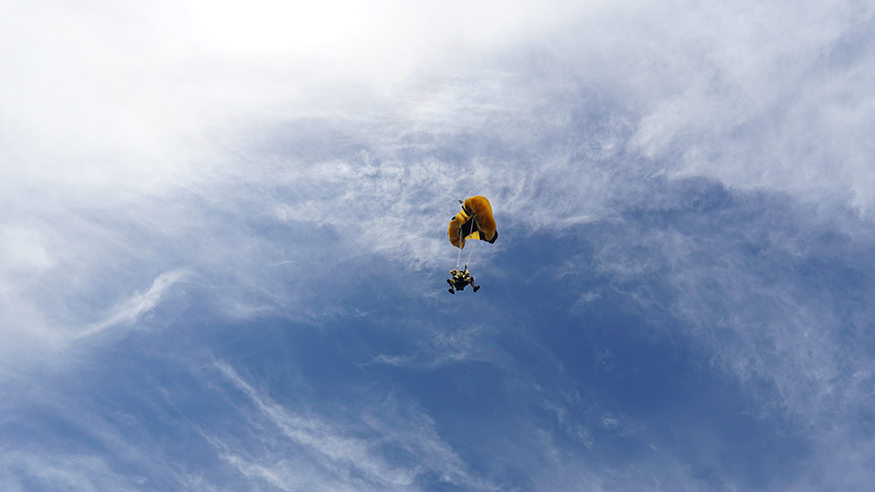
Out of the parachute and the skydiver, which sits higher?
the parachute

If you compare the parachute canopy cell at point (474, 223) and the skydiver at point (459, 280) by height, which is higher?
the parachute canopy cell at point (474, 223)

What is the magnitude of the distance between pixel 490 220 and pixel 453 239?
5822 millimetres

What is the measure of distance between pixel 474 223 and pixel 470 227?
2.81 feet

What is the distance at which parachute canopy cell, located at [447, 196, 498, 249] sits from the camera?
5897cm

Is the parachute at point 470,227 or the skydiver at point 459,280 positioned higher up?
the parachute at point 470,227

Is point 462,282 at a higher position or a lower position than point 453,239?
lower

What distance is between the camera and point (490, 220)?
60031mm

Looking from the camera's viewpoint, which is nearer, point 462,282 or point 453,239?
point 462,282

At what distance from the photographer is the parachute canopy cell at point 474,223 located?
193 feet

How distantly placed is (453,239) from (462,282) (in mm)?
7722

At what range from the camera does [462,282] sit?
188ft

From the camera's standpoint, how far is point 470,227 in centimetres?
6128

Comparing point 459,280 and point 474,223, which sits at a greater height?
point 474,223

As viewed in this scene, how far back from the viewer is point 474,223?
199 feet
